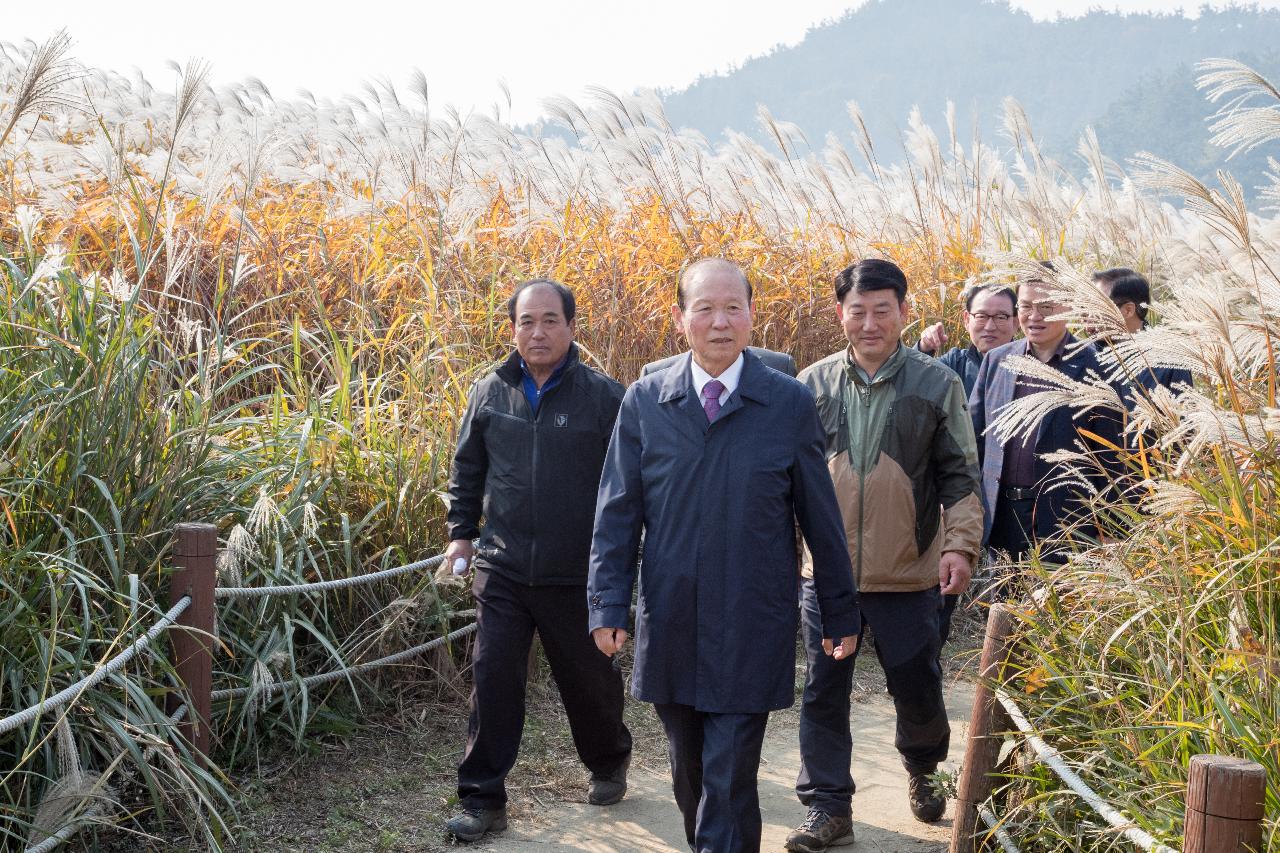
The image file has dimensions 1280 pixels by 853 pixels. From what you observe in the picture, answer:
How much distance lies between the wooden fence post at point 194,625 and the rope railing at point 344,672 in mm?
266

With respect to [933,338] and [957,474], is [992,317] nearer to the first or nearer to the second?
[933,338]

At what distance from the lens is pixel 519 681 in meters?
4.13

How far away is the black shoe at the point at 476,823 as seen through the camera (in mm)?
3961

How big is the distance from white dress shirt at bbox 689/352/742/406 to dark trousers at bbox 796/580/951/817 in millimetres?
1092

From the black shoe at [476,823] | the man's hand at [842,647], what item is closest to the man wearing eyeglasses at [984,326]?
the man's hand at [842,647]

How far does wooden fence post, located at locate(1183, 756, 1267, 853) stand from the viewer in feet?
7.07

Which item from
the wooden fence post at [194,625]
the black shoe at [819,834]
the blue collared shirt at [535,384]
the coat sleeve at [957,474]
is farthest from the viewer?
the blue collared shirt at [535,384]

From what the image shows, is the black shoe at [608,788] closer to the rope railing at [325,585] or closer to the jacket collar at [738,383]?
the rope railing at [325,585]

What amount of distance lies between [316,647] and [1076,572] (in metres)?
2.67

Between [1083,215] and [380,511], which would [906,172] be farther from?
[380,511]

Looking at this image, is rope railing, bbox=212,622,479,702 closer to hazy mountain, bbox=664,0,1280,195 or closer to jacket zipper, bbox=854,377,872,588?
jacket zipper, bbox=854,377,872,588

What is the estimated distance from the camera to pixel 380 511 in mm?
4902

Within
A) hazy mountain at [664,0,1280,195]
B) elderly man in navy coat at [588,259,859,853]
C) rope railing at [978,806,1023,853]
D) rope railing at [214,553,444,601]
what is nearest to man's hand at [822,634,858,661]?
elderly man in navy coat at [588,259,859,853]

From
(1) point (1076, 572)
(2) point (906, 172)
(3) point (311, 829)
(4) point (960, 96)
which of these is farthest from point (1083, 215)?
(4) point (960, 96)
